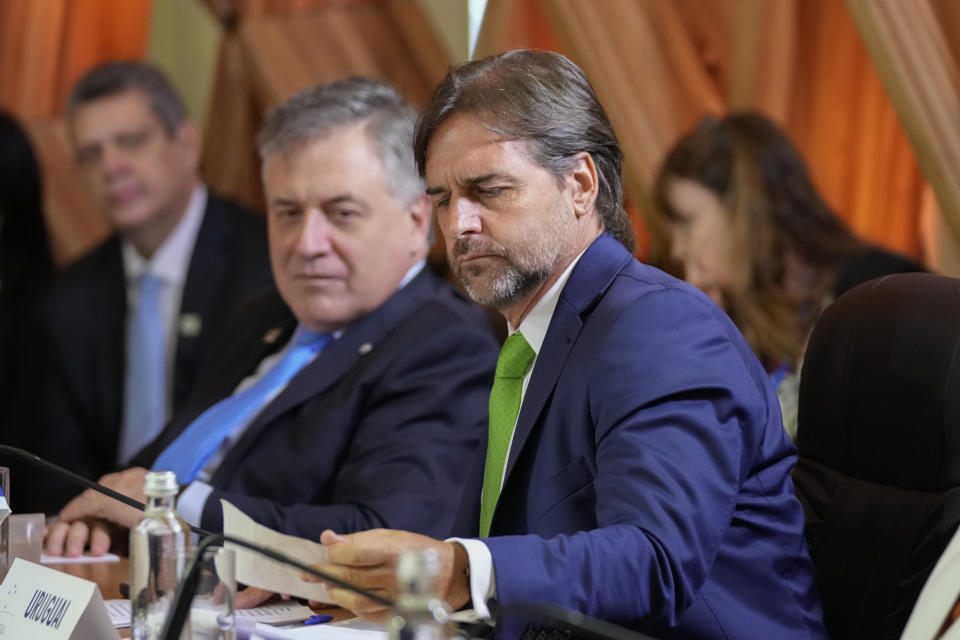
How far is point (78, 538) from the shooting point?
7.28ft

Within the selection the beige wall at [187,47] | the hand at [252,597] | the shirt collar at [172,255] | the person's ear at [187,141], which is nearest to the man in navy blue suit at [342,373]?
the hand at [252,597]

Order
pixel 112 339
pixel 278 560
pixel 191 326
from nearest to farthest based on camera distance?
1. pixel 278 560
2. pixel 191 326
3. pixel 112 339

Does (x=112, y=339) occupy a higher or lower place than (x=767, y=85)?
higher

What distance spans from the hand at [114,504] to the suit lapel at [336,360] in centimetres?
20

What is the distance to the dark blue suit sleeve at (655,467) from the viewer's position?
4.40ft

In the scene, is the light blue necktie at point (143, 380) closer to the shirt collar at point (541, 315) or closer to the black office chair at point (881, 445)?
the shirt collar at point (541, 315)

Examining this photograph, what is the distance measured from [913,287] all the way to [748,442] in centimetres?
33

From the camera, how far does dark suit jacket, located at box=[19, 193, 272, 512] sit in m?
3.85

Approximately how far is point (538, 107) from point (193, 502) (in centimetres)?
95

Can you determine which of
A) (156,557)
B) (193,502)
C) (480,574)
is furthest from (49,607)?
(193,502)

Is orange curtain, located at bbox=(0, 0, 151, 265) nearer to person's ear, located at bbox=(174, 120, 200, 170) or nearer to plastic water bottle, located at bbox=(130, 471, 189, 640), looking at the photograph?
person's ear, located at bbox=(174, 120, 200, 170)

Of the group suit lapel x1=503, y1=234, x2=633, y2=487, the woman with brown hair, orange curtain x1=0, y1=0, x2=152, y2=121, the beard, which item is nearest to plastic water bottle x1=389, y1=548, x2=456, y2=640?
suit lapel x1=503, y1=234, x2=633, y2=487

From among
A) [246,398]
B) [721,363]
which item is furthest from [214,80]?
[721,363]

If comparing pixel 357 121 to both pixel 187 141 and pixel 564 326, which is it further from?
pixel 187 141
